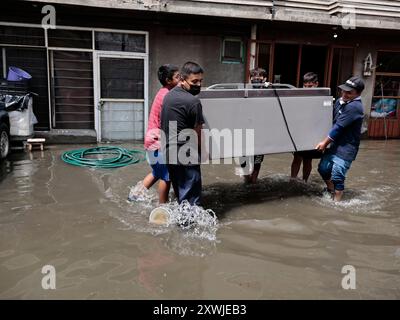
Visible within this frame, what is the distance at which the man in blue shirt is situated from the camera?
16.6 feet

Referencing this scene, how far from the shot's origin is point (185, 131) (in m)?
4.18

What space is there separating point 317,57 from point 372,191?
6.56 metres

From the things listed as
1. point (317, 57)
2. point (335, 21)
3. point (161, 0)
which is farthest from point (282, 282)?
point (317, 57)

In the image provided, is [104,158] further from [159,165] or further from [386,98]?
[386,98]

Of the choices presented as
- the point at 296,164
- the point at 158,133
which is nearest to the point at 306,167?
the point at 296,164

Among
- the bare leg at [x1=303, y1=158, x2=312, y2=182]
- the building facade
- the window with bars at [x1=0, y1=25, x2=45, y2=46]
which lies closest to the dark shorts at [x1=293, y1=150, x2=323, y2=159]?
the bare leg at [x1=303, y1=158, x2=312, y2=182]

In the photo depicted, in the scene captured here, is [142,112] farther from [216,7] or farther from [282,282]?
[282,282]

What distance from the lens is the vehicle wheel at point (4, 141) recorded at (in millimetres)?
7435

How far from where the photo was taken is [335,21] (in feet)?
33.0

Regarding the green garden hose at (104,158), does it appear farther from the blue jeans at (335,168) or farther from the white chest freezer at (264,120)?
the blue jeans at (335,168)

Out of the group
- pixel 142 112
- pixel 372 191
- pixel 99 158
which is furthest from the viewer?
pixel 142 112

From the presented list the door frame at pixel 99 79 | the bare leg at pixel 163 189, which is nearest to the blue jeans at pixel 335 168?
the bare leg at pixel 163 189

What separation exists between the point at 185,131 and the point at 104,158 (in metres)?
4.30

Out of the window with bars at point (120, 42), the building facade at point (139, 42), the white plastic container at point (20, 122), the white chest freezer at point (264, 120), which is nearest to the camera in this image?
the white chest freezer at point (264, 120)
